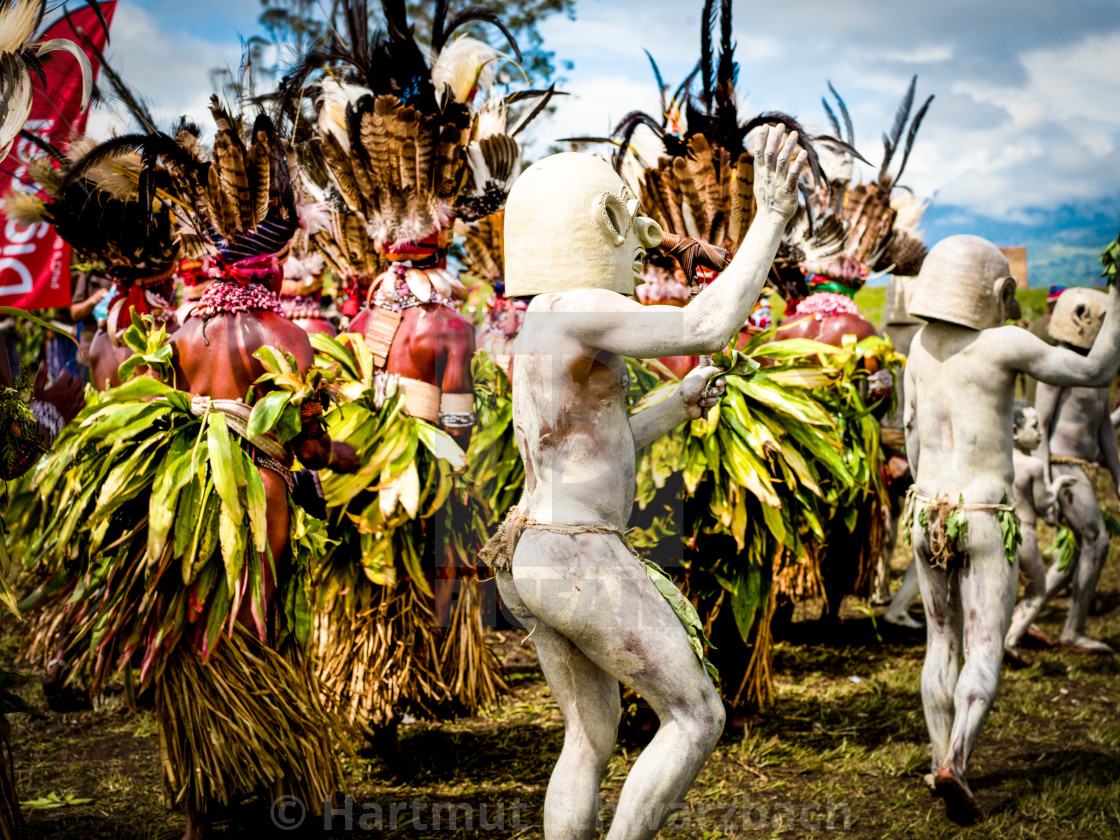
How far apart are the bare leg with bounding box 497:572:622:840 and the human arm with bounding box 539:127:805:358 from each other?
73cm

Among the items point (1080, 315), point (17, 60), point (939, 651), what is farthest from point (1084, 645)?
point (17, 60)

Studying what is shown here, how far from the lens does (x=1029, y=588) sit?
5.29 meters

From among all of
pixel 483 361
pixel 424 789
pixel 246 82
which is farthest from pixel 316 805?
pixel 246 82

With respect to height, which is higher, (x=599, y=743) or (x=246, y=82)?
(x=246, y=82)

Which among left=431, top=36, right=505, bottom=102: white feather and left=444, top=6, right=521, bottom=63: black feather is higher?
left=444, top=6, right=521, bottom=63: black feather

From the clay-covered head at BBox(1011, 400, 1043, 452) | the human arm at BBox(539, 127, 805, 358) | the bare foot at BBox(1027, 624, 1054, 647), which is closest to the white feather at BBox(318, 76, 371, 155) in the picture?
the human arm at BBox(539, 127, 805, 358)

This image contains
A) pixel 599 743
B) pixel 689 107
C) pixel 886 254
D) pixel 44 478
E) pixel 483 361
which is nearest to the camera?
pixel 599 743

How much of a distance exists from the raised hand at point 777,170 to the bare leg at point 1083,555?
4263 millimetres

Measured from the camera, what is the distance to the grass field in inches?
132

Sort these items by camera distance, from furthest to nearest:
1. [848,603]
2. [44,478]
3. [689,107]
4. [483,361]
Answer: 1. [848,603]
2. [483,361]
3. [689,107]
4. [44,478]

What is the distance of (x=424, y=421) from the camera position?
3.83 meters

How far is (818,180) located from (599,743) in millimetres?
2414

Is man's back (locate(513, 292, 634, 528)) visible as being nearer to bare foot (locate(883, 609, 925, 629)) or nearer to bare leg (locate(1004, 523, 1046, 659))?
bare leg (locate(1004, 523, 1046, 659))

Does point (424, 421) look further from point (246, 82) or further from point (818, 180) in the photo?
point (818, 180)
